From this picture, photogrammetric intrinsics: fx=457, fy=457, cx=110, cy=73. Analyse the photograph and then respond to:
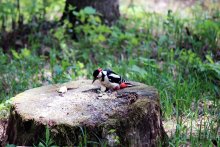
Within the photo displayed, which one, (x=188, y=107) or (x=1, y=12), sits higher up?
(x=1, y=12)

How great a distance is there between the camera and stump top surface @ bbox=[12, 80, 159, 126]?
3.91 meters

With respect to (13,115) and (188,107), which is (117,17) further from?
(13,115)

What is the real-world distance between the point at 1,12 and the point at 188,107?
447cm

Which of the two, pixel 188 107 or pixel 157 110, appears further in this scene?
pixel 188 107

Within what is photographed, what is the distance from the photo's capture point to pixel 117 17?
848 centimetres

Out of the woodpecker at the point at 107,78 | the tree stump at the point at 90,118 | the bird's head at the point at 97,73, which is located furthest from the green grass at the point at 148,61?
the bird's head at the point at 97,73

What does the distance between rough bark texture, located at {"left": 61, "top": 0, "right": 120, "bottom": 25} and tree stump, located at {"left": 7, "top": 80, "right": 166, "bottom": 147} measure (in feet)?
13.1

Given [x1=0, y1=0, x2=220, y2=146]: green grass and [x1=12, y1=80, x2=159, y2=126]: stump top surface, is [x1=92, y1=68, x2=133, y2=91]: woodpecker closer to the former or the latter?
[x1=12, y1=80, x2=159, y2=126]: stump top surface

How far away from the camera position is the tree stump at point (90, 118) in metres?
Answer: 3.81

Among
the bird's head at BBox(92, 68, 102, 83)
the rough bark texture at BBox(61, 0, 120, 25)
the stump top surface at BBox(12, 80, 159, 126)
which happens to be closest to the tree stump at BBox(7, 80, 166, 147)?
the stump top surface at BBox(12, 80, 159, 126)

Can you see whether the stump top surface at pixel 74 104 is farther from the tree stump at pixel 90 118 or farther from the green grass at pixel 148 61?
the green grass at pixel 148 61

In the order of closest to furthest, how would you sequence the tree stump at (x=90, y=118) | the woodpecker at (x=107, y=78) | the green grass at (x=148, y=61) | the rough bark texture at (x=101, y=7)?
the tree stump at (x=90, y=118) → the woodpecker at (x=107, y=78) → the green grass at (x=148, y=61) → the rough bark texture at (x=101, y=7)

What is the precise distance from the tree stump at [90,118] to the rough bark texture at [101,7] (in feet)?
13.1

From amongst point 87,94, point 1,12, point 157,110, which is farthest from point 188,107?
point 1,12
